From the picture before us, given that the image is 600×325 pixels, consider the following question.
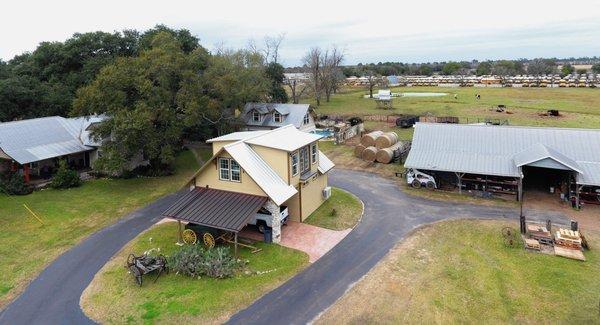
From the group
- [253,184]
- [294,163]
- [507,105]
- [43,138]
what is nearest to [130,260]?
[253,184]

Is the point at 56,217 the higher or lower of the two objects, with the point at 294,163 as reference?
lower

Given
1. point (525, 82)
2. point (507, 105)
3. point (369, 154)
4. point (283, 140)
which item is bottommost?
point (369, 154)

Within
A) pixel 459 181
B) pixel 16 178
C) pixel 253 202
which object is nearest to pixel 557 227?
pixel 459 181

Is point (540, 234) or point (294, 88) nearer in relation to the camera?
point (540, 234)

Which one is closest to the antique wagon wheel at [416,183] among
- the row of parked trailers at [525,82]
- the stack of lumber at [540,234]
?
the stack of lumber at [540,234]

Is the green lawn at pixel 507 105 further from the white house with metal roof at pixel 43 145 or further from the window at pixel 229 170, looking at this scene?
the window at pixel 229 170

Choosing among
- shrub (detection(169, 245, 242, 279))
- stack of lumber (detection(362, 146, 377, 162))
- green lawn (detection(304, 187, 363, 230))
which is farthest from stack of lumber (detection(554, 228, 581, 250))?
stack of lumber (detection(362, 146, 377, 162))

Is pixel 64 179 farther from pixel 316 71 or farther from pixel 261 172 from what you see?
pixel 316 71
